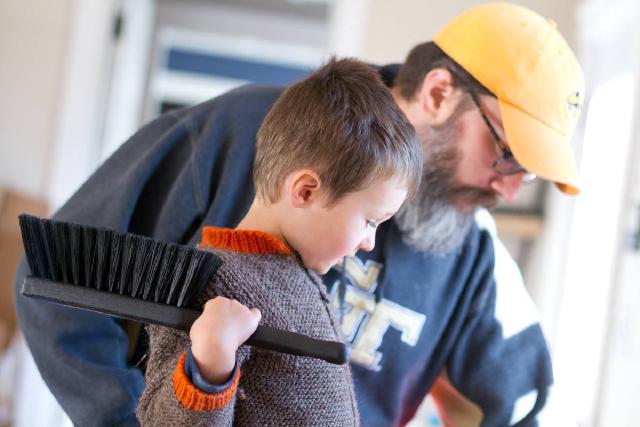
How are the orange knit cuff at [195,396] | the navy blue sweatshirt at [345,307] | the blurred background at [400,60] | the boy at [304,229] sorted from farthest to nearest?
the blurred background at [400,60] < the navy blue sweatshirt at [345,307] < the boy at [304,229] < the orange knit cuff at [195,396]

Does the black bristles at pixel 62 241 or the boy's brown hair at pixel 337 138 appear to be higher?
the boy's brown hair at pixel 337 138

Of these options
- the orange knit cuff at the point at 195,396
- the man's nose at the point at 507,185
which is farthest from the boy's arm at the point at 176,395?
the man's nose at the point at 507,185

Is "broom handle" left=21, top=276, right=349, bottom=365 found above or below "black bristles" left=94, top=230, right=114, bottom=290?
below

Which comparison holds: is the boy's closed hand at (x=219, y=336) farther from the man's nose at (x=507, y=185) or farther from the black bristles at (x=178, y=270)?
the man's nose at (x=507, y=185)

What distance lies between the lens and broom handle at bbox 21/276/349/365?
0.67 m

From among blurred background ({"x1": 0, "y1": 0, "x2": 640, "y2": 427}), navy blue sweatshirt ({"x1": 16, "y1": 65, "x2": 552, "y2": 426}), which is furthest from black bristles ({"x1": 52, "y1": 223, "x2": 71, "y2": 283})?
blurred background ({"x1": 0, "y1": 0, "x2": 640, "y2": 427})

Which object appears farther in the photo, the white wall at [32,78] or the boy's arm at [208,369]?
the white wall at [32,78]

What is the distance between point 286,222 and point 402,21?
199cm

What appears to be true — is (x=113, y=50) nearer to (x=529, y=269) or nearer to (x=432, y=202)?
(x=529, y=269)

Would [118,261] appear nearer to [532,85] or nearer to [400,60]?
[532,85]

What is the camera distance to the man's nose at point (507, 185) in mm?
1141

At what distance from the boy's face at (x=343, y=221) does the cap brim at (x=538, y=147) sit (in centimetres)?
32

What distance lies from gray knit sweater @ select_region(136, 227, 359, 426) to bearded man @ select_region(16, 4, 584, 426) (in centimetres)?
28

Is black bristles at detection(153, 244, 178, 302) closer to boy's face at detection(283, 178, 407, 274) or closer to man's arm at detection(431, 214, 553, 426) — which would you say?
boy's face at detection(283, 178, 407, 274)
